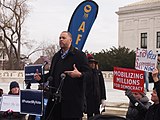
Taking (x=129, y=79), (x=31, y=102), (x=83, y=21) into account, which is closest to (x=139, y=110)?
(x=129, y=79)

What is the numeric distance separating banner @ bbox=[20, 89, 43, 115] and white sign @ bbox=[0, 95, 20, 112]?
1.27 feet

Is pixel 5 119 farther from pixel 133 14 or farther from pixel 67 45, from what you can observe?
pixel 133 14

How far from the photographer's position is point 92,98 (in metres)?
7.47

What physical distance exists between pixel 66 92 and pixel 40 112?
44 centimetres

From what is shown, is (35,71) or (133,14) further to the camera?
(133,14)

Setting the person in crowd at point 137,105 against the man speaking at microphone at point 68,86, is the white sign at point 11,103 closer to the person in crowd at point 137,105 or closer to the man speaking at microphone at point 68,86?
the man speaking at microphone at point 68,86

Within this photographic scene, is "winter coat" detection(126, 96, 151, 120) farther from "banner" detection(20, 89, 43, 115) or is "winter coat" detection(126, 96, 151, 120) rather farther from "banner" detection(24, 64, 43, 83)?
"banner" detection(24, 64, 43, 83)

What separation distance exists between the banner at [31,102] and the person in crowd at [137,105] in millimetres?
1164

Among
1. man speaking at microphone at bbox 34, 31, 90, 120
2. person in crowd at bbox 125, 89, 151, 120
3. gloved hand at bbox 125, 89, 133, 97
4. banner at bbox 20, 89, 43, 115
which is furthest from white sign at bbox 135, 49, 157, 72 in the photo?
banner at bbox 20, 89, 43, 115

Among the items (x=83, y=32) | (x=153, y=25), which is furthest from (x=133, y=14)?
(x=83, y=32)

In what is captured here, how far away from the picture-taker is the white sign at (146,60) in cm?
587

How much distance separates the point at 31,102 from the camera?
205 inches

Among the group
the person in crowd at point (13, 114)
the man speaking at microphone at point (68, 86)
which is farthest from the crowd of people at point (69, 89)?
the person in crowd at point (13, 114)

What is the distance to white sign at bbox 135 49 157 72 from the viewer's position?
5867 millimetres
